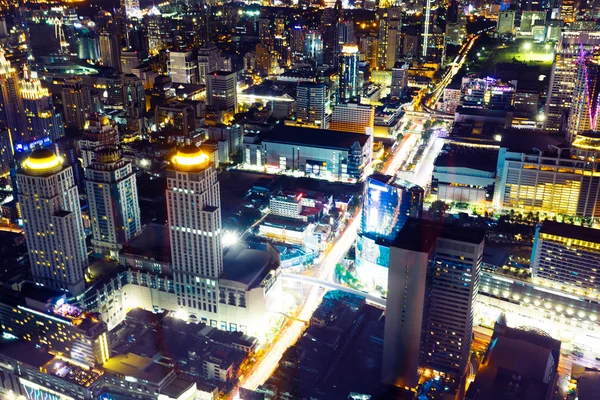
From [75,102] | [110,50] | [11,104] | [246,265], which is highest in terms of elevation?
[110,50]

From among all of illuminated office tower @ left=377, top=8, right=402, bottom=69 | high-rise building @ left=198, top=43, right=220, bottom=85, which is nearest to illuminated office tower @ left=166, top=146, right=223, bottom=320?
high-rise building @ left=198, top=43, right=220, bottom=85

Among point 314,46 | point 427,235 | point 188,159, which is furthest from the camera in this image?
point 314,46

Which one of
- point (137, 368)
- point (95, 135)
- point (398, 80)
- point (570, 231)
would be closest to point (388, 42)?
point (398, 80)

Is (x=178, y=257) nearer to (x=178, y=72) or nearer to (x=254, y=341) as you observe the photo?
(x=254, y=341)

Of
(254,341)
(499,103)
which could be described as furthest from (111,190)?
(499,103)

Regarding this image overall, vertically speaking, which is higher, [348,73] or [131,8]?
[131,8]

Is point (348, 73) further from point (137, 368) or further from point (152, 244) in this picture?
point (137, 368)

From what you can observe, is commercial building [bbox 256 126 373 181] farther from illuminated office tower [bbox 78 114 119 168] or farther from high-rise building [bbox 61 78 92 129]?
high-rise building [bbox 61 78 92 129]
